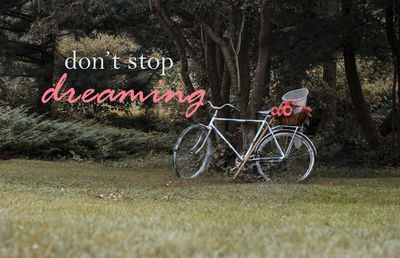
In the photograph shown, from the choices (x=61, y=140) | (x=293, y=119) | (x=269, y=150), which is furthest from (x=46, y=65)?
(x=293, y=119)

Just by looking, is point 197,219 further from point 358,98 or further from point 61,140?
point 61,140

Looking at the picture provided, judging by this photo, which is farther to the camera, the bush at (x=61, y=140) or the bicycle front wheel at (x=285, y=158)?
the bush at (x=61, y=140)

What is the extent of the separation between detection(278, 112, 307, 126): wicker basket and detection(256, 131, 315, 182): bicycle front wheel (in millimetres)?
161

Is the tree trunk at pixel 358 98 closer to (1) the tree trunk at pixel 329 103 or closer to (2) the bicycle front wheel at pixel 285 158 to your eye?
(1) the tree trunk at pixel 329 103

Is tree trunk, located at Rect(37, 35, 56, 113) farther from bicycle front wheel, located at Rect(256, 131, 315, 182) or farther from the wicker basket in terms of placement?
the wicker basket

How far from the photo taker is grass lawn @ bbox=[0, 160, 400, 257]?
9.84 ft

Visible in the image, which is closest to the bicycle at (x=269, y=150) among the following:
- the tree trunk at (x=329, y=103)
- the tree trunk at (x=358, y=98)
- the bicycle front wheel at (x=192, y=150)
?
the bicycle front wheel at (x=192, y=150)

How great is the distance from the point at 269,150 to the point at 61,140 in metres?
8.62

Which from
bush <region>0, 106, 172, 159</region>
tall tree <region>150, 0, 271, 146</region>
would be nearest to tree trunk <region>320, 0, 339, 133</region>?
bush <region>0, 106, 172, 159</region>

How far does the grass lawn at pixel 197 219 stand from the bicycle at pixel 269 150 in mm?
330

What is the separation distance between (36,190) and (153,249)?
4.59 meters

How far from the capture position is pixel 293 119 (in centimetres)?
851

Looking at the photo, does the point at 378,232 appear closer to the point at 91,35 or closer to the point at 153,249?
the point at 153,249

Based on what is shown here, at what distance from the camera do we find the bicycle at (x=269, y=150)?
8.55m
